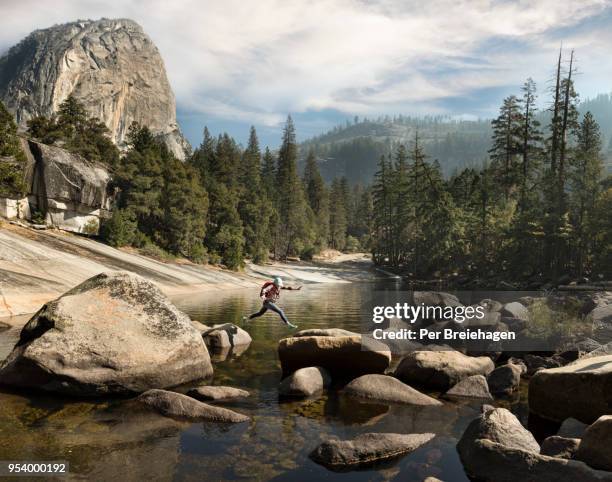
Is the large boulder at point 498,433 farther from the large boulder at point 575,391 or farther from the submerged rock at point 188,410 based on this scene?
the submerged rock at point 188,410

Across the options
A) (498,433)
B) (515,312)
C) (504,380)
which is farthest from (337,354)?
(515,312)

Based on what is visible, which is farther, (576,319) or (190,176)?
(190,176)

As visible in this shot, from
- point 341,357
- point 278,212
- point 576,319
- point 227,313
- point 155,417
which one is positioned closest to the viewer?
point 155,417

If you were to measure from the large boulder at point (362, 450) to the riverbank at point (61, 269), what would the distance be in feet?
63.2

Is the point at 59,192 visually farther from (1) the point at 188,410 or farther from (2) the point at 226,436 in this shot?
(2) the point at 226,436

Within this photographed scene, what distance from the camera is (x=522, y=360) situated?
13336 millimetres

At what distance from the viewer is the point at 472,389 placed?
34.7ft

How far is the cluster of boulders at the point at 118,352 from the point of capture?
31.1 ft

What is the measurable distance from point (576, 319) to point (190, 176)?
5040 centimetres

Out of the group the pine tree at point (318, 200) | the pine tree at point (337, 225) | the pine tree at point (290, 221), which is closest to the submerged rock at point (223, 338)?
the pine tree at point (290, 221)

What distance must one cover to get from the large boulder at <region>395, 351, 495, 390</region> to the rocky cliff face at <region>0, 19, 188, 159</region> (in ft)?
411

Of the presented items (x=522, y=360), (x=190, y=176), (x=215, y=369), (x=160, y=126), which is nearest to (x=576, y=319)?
(x=522, y=360)

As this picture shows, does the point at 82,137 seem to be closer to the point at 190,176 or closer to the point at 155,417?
the point at 190,176

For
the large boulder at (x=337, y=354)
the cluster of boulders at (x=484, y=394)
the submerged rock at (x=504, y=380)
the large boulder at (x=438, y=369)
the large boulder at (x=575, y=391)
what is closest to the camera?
the cluster of boulders at (x=484, y=394)
